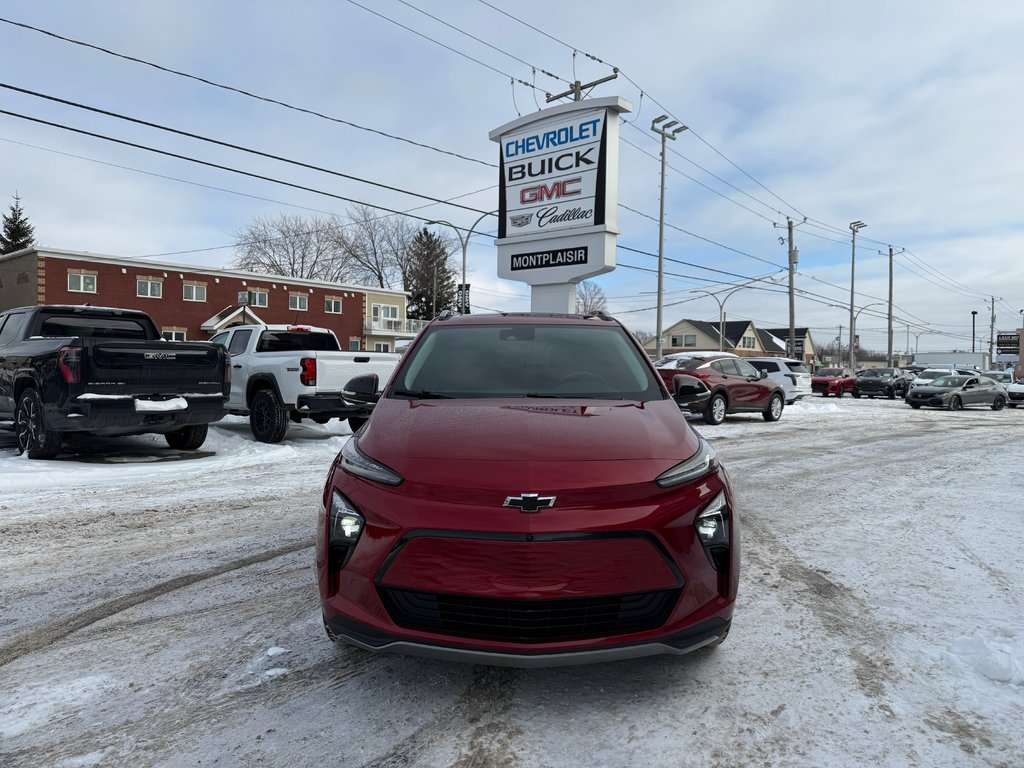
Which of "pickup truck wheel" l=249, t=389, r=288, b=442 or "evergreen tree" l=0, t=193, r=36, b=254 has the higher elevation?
"evergreen tree" l=0, t=193, r=36, b=254

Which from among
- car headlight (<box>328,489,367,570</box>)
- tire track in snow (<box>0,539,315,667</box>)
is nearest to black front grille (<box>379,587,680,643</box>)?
car headlight (<box>328,489,367,570</box>)

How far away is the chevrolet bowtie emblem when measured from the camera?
239 cm

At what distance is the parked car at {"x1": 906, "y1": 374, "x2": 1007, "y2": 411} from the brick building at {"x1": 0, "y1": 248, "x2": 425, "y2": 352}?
95.5 ft

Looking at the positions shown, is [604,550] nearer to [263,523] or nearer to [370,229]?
[263,523]

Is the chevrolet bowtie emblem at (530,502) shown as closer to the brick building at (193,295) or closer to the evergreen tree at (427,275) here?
the brick building at (193,295)

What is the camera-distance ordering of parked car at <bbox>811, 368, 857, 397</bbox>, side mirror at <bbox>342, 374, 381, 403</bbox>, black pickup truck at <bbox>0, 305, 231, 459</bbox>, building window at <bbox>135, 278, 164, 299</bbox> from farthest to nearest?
building window at <bbox>135, 278, 164, 299</bbox> < parked car at <bbox>811, 368, 857, 397</bbox> < black pickup truck at <bbox>0, 305, 231, 459</bbox> < side mirror at <bbox>342, 374, 381, 403</bbox>

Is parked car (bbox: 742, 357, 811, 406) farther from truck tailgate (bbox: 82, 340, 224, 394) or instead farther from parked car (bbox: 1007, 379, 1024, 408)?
truck tailgate (bbox: 82, 340, 224, 394)

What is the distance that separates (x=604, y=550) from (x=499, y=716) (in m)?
0.79

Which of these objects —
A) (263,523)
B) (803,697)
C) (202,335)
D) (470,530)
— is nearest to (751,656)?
(803,697)

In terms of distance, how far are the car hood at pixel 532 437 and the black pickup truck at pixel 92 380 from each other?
19.0 ft

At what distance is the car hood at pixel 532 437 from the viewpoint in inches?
102

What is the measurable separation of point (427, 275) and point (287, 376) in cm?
6316

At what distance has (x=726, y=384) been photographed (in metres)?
15.6

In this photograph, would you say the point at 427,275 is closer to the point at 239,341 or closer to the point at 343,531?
the point at 239,341
